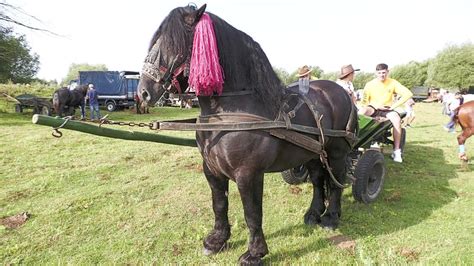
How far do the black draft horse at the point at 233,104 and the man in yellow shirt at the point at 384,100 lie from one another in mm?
2709

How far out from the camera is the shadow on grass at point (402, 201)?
4.15 metres

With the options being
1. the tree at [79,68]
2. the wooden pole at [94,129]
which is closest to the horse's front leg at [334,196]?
the wooden pole at [94,129]

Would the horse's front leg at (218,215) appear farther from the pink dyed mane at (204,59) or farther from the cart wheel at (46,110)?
the cart wheel at (46,110)

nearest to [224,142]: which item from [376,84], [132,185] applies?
[132,185]

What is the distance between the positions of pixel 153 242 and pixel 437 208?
3888mm

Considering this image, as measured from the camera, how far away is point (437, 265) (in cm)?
312

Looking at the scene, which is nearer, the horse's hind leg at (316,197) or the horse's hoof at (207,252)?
the horse's hoof at (207,252)

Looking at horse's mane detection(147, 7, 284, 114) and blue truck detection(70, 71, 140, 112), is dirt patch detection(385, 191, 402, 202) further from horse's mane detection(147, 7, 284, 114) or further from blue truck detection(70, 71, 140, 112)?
blue truck detection(70, 71, 140, 112)

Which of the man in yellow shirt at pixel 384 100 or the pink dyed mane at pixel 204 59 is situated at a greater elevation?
the pink dyed mane at pixel 204 59

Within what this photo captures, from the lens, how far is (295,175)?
5707mm

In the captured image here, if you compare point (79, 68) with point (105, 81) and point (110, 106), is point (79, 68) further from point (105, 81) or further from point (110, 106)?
point (110, 106)

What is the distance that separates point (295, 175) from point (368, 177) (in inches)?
51.6

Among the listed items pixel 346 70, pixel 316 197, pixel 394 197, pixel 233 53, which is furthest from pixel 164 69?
pixel 346 70

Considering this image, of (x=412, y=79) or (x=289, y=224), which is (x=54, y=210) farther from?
(x=412, y=79)
